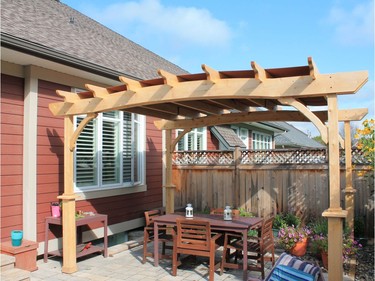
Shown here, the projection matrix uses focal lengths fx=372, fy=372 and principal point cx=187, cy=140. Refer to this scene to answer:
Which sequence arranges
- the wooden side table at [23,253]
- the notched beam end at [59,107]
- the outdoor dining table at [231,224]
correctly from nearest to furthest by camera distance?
the wooden side table at [23,253] < the outdoor dining table at [231,224] < the notched beam end at [59,107]

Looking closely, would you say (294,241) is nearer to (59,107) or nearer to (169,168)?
(169,168)

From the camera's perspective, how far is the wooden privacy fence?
25.8ft

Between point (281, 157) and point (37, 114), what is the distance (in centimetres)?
552

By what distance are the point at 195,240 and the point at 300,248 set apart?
2.24m

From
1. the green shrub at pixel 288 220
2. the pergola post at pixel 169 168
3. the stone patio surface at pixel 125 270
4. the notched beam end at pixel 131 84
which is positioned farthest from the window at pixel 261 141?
the notched beam end at pixel 131 84

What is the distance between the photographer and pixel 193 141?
12.2 metres

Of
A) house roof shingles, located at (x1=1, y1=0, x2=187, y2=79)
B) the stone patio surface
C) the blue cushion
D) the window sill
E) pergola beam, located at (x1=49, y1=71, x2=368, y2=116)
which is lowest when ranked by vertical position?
the stone patio surface

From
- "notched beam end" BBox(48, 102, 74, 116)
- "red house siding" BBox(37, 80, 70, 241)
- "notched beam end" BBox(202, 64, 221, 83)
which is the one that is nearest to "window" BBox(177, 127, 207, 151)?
"red house siding" BBox(37, 80, 70, 241)

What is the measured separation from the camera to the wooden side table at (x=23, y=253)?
17.2 ft

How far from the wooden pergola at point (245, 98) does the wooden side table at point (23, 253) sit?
456 mm

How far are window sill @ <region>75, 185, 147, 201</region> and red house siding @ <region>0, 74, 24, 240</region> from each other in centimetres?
105

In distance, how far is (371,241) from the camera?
24.4 ft

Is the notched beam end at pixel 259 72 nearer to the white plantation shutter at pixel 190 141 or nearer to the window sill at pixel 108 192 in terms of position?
the window sill at pixel 108 192

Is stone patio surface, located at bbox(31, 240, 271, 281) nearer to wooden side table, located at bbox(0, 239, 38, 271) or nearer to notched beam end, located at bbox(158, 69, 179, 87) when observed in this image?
wooden side table, located at bbox(0, 239, 38, 271)
